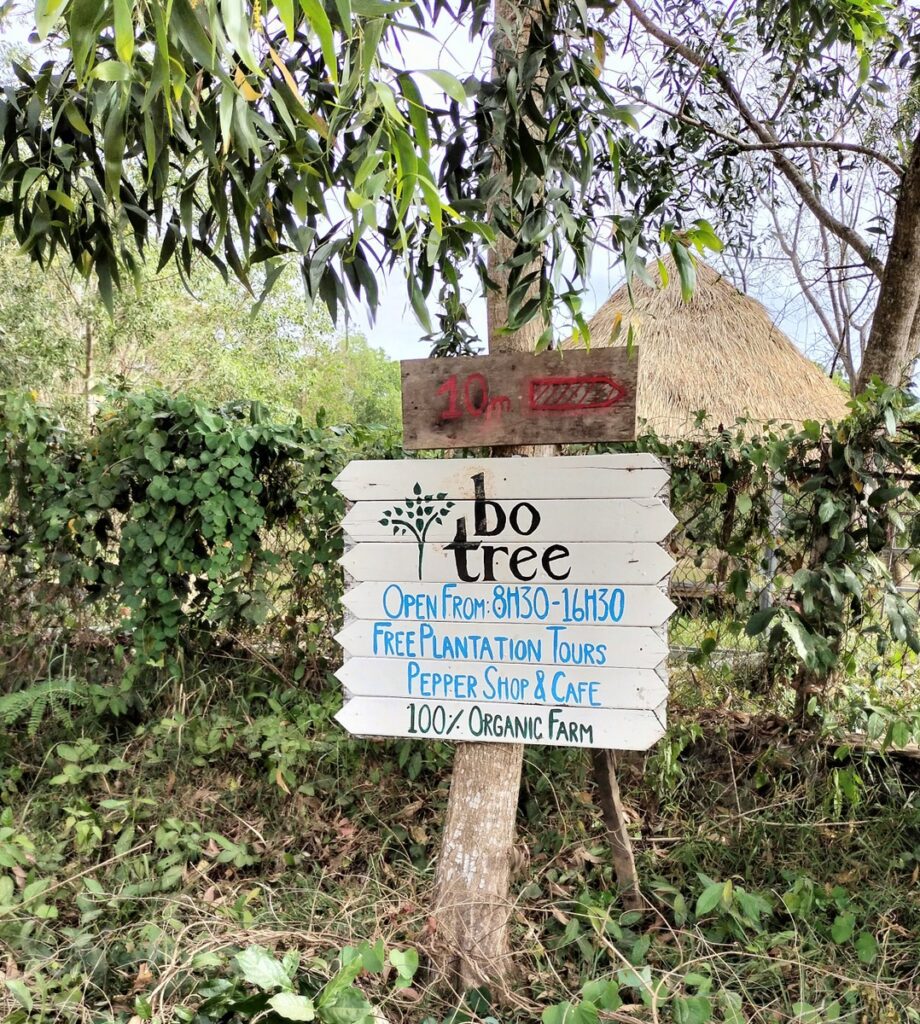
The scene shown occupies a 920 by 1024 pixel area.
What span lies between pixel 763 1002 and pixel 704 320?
24.0ft

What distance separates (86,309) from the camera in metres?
10.2

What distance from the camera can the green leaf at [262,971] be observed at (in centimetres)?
166

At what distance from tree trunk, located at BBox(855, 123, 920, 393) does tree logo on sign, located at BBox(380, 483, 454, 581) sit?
7.82ft

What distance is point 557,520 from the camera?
2029 millimetres

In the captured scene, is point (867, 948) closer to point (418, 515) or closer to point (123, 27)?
point (418, 515)

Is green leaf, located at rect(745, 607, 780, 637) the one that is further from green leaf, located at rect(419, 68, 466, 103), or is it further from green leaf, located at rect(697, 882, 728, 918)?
green leaf, located at rect(419, 68, 466, 103)

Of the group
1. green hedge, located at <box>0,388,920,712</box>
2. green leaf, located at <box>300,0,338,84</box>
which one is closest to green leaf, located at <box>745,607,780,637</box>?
green hedge, located at <box>0,388,920,712</box>

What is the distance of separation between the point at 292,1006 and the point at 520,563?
113 centimetres

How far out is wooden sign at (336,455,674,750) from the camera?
6.49 ft

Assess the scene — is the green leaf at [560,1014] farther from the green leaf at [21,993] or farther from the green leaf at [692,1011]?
the green leaf at [21,993]

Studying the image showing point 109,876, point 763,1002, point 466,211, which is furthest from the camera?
point 109,876

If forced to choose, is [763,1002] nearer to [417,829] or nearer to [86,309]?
[417,829]

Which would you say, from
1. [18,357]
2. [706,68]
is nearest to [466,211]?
[706,68]

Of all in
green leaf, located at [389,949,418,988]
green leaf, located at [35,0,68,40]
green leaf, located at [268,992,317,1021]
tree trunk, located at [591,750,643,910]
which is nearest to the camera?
green leaf, located at [35,0,68,40]
